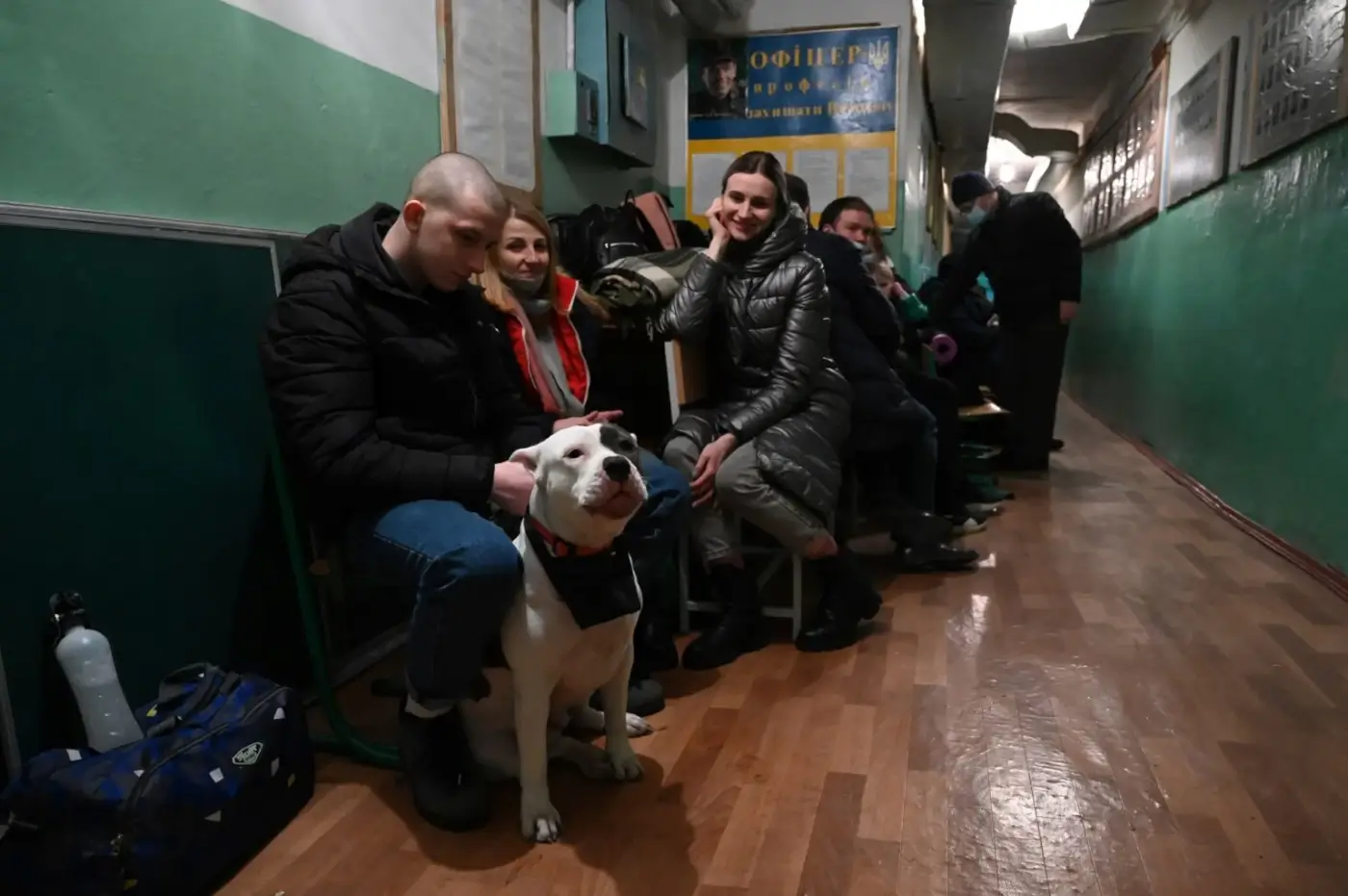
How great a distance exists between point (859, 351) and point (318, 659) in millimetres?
1705

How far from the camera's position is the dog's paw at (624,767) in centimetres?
164

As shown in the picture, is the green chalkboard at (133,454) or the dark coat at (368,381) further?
the dark coat at (368,381)

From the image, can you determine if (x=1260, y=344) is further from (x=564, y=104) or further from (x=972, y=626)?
(x=564, y=104)

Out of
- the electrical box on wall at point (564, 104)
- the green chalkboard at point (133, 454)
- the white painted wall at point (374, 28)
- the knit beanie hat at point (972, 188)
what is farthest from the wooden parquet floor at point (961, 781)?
the knit beanie hat at point (972, 188)

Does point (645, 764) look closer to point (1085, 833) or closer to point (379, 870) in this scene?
point (379, 870)

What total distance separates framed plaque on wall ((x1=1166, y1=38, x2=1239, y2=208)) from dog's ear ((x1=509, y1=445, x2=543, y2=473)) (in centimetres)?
365

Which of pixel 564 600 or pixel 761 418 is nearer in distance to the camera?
pixel 564 600

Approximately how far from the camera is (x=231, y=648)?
1748 mm

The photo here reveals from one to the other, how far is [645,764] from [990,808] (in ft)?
1.96

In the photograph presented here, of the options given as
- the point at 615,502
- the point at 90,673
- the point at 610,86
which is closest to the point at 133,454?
the point at 90,673

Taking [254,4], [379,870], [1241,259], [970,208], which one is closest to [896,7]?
[970,208]

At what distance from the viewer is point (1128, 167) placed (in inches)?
243

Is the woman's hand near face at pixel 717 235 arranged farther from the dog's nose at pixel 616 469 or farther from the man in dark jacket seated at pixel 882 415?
the dog's nose at pixel 616 469

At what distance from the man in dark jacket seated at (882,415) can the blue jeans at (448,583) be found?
1.49 m
